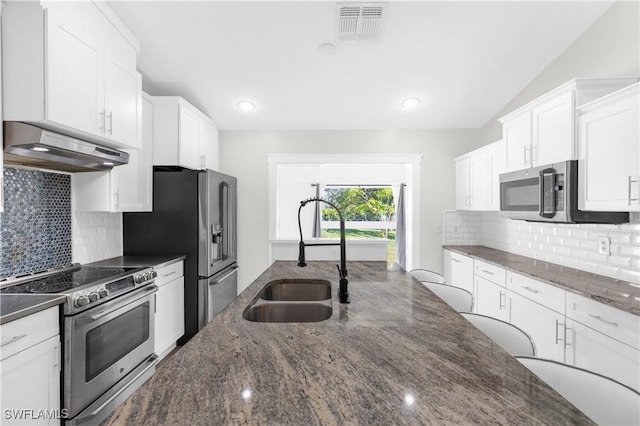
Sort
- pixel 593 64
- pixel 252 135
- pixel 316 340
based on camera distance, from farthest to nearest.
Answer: pixel 252 135 < pixel 593 64 < pixel 316 340

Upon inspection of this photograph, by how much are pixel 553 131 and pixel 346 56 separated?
179 cm

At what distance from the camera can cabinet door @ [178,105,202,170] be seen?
3.20 meters

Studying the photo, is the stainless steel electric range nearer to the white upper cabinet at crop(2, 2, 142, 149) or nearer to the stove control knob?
the stove control knob

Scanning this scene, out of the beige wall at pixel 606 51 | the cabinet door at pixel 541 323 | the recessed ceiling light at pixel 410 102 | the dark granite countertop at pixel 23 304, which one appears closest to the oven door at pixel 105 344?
the dark granite countertop at pixel 23 304

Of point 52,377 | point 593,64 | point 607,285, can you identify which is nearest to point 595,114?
point 593,64

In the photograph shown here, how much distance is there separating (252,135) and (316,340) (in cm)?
363

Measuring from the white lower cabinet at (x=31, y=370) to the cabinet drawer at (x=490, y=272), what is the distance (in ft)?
10.6

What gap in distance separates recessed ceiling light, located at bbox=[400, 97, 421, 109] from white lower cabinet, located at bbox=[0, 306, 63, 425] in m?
3.53

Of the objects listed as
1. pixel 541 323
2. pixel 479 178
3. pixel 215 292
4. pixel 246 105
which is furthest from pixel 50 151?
pixel 479 178

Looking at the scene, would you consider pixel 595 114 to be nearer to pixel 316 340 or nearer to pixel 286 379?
pixel 316 340

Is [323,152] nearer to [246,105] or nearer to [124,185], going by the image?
[246,105]

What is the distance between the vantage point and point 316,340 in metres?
1.08

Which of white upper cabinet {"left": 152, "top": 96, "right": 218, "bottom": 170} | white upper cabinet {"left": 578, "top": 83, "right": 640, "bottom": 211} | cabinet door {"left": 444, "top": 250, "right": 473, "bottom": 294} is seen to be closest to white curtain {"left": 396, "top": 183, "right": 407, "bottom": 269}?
cabinet door {"left": 444, "top": 250, "right": 473, "bottom": 294}

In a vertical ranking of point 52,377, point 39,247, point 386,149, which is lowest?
point 52,377
